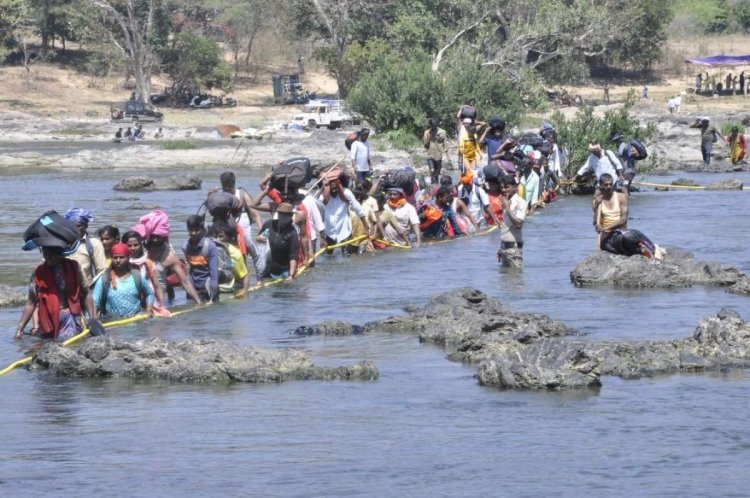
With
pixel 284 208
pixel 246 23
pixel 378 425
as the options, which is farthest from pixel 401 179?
pixel 246 23

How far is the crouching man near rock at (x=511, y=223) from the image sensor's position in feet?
52.9

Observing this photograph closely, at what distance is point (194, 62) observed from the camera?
210 ft

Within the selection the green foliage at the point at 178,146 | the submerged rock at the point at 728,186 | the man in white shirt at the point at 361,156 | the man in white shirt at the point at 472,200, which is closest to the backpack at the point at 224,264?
the man in white shirt at the point at 361,156

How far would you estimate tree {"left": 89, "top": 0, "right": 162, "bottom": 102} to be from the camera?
202 feet

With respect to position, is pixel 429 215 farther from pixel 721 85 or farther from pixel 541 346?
pixel 721 85

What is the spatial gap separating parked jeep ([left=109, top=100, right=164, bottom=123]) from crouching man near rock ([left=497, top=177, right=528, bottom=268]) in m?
41.8

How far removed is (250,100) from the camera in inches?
2594

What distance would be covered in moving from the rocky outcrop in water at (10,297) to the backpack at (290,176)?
3110mm

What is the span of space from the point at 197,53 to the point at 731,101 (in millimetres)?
22788

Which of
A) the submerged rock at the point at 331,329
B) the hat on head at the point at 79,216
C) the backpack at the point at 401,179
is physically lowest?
the submerged rock at the point at 331,329

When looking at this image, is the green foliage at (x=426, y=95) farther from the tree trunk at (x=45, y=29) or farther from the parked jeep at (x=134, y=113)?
the tree trunk at (x=45, y=29)

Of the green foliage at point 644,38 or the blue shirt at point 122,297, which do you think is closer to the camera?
the blue shirt at point 122,297

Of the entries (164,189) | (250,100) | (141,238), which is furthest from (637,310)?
(250,100)

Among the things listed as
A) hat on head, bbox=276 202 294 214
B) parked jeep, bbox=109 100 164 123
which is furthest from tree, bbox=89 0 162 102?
hat on head, bbox=276 202 294 214
